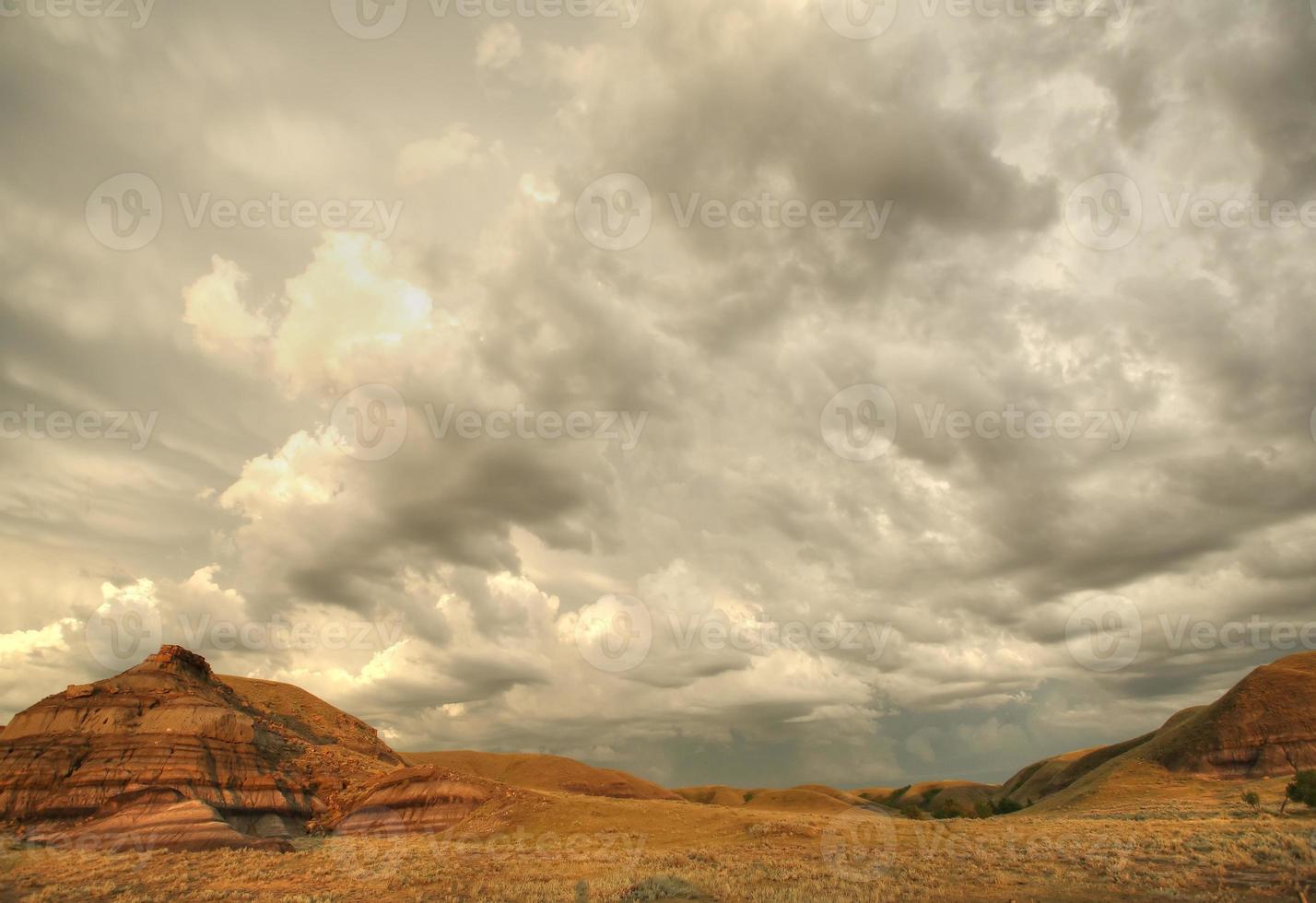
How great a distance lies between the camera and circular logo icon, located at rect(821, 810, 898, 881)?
30.4 metres

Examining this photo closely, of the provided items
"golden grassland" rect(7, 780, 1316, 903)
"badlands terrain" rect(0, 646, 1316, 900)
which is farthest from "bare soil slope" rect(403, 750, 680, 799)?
"golden grassland" rect(7, 780, 1316, 903)

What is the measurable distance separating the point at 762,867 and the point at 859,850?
29.5 ft

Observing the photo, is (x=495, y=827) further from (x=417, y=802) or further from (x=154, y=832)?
(x=154, y=832)

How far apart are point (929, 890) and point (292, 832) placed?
58134 mm

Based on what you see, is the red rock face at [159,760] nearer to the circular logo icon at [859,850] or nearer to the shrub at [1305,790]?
the circular logo icon at [859,850]

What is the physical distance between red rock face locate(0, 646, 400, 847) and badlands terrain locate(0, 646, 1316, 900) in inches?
7.2

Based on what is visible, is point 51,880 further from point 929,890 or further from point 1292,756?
point 1292,756

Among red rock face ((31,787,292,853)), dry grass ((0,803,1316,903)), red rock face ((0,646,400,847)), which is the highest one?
red rock face ((0,646,400,847))

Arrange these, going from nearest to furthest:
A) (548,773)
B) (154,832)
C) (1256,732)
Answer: (154,832), (1256,732), (548,773)

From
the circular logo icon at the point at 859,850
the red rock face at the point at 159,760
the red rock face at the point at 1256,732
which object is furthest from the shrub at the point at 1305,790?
the red rock face at the point at 159,760

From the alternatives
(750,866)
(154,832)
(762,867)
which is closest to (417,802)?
(154,832)

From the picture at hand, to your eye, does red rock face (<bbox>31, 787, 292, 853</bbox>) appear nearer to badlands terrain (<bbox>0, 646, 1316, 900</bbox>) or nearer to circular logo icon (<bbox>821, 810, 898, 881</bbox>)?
badlands terrain (<bbox>0, 646, 1316, 900</bbox>)

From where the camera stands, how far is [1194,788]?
89.2m

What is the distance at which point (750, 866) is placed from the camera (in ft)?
111
